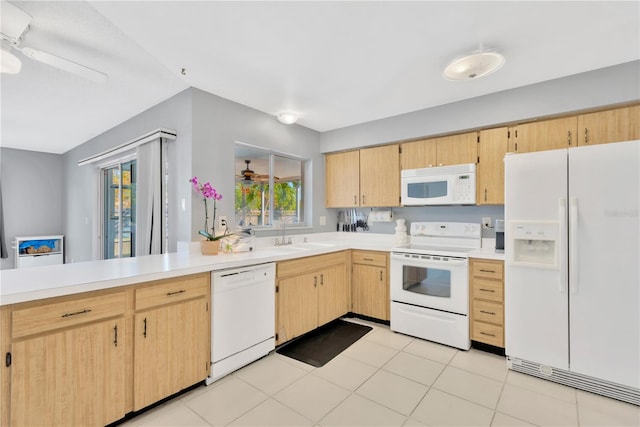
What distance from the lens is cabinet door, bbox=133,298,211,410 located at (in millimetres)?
1703

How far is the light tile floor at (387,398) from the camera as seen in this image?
172 cm

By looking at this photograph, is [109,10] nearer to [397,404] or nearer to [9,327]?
[9,327]

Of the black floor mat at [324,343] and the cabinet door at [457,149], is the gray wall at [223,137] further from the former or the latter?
the cabinet door at [457,149]

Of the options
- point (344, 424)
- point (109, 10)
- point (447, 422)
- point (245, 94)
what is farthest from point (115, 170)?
point (447, 422)

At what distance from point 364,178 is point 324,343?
2090mm

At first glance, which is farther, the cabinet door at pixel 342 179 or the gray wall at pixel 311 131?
the cabinet door at pixel 342 179

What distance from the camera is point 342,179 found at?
4.02m

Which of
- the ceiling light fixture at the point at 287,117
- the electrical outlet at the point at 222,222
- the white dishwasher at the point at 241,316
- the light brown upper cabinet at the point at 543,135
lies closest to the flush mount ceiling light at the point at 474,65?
the light brown upper cabinet at the point at 543,135

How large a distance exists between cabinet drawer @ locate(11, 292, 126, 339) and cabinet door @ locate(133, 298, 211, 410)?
0.51ft

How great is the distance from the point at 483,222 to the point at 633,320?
1.43 m

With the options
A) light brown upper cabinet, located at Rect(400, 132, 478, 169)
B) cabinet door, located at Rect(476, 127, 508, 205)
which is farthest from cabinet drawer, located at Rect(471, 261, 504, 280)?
light brown upper cabinet, located at Rect(400, 132, 478, 169)

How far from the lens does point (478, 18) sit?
172 centimetres

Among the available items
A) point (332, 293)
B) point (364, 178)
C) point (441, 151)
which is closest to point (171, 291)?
point (332, 293)

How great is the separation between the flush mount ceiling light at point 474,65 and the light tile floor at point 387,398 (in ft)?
7.54
